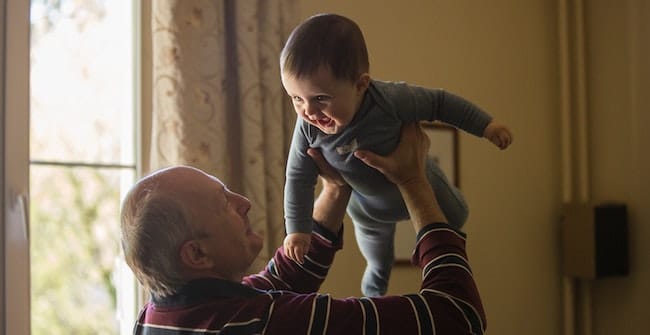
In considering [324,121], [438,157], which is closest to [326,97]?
[324,121]

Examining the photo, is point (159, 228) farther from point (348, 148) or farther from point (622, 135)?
point (622, 135)

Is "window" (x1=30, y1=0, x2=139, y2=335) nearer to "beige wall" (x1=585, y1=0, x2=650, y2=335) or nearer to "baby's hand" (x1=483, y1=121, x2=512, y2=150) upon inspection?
"baby's hand" (x1=483, y1=121, x2=512, y2=150)

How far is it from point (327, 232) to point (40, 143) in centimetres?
116

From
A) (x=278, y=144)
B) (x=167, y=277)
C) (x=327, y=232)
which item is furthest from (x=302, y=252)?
(x=278, y=144)

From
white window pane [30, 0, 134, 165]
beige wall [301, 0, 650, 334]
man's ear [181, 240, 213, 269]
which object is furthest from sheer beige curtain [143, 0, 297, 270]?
man's ear [181, 240, 213, 269]

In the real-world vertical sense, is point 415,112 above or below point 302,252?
above

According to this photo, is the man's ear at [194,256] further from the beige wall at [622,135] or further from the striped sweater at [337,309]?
the beige wall at [622,135]

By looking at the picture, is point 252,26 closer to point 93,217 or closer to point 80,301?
point 93,217

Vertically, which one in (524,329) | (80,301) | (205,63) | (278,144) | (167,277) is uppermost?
(205,63)

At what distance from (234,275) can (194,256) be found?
0.09 meters

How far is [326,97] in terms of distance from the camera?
1.35m

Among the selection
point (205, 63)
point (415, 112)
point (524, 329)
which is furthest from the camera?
point (524, 329)

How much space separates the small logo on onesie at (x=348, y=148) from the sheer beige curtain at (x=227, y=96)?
0.86 meters

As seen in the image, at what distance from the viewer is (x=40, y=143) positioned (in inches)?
90.6
